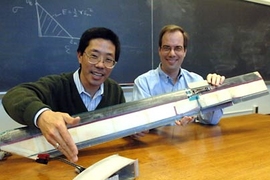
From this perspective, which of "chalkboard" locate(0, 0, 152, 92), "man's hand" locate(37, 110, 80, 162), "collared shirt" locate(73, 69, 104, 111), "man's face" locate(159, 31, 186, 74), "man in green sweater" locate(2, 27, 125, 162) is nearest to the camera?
"man's hand" locate(37, 110, 80, 162)

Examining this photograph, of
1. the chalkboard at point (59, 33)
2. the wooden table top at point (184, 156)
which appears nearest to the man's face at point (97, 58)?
the wooden table top at point (184, 156)

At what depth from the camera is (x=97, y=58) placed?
109 centimetres

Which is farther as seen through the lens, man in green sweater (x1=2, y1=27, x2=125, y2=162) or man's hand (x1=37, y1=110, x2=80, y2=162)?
man in green sweater (x1=2, y1=27, x2=125, y2=162)

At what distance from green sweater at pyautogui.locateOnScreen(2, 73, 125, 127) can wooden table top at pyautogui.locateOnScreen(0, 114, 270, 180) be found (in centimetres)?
16

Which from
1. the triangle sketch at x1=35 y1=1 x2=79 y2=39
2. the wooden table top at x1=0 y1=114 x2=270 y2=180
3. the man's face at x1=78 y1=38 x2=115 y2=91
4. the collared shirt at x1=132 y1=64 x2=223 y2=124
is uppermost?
the triangle sketch at x1=35 y1=1 x2=79 y2=39

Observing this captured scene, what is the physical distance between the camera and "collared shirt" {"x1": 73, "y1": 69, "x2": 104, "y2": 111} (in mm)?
1145

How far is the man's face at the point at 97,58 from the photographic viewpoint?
1.09 meters

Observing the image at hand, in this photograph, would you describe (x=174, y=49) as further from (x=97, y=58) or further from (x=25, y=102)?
(x=25, y=102)

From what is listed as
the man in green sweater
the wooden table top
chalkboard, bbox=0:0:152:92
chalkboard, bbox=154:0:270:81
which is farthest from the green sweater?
chalkboard, bbox=154:0:270:81

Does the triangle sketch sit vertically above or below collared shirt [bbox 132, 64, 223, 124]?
above

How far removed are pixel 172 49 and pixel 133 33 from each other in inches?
16.5

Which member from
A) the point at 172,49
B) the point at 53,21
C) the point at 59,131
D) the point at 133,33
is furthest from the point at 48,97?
the point at 133,33

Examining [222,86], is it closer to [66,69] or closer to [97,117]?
[97,117]

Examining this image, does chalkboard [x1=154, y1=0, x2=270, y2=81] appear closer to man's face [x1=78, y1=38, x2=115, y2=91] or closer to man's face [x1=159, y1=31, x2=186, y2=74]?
man's face [x1=159, y1=31, x2=186, y2=74]
